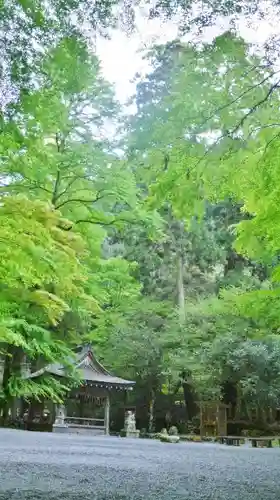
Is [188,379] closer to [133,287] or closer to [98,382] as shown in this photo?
[98,382]

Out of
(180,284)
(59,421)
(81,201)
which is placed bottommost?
(59,421)

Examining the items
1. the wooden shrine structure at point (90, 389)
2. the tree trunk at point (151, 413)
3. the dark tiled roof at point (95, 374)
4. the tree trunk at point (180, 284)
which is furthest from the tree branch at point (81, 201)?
the tree trunk at point (151, 413)

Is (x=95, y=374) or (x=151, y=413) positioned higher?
(x=95, y=374)

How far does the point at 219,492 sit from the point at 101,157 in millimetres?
7094

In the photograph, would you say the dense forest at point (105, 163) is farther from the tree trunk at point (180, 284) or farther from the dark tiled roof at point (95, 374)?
the tree trunk at point (180, 284)

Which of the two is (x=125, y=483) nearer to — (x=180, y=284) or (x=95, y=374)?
(x=95, y=374)

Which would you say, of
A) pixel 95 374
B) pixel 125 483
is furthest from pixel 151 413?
pixel 125 483

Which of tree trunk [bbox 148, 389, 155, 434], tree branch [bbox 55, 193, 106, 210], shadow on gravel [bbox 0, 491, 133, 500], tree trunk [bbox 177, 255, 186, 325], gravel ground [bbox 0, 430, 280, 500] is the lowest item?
gravel ground [bbox 0, 430, 280, 500]

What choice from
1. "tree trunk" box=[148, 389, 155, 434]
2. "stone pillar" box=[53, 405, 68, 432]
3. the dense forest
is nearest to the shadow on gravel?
the dense forest

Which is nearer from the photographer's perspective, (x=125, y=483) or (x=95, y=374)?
(x=125, y=483)

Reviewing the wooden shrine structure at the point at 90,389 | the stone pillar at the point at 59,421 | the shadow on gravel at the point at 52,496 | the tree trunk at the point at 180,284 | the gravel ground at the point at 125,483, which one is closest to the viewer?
the shadow on gravel at the point at 52,496

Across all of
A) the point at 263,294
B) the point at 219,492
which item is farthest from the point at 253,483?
the point at 263,294

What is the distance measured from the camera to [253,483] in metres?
4.62

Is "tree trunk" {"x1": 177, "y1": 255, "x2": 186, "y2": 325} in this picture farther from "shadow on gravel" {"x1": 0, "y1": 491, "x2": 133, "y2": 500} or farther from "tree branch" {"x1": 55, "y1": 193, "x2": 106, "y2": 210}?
"shadow on gravel" {"x1": 0, "y1": 491, "x2": 133, "y2": 500}
